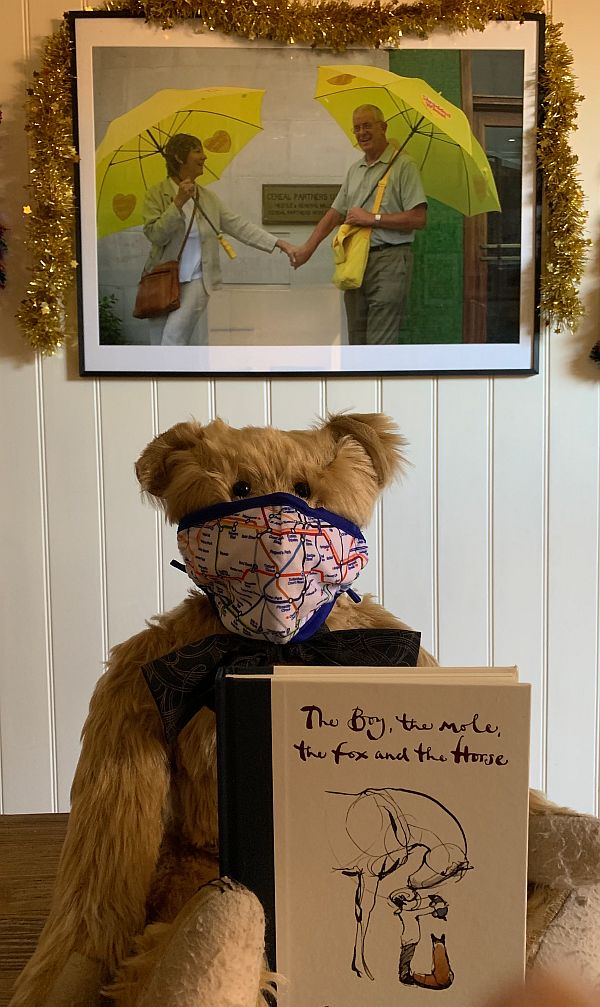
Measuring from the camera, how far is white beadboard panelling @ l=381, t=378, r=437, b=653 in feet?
4.95

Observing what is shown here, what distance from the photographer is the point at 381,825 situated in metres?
0.46

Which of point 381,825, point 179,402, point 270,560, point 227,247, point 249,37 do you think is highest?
point 249,37

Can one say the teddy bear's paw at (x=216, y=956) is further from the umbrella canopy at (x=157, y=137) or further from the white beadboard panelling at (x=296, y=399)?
the umbrella canopy at (x=157, y=137)

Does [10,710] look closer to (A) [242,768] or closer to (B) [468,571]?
(B) [468,571]

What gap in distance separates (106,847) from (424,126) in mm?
1357

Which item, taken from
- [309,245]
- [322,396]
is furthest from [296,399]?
[309,245]

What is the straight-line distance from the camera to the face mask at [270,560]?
0.59m

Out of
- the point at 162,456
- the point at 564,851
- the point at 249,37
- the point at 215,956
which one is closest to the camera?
the point at 215,956

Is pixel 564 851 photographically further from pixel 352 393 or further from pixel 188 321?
pixel 188 321

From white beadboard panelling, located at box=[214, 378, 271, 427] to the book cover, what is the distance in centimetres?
107

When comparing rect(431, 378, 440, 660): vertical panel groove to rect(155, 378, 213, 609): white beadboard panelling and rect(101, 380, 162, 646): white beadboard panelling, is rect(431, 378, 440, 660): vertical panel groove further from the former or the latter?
rect(101, 380, 162, 646): white beadboard panelling

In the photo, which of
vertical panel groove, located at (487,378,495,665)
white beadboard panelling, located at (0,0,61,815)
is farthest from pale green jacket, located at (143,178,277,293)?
vertical panel groove, located at (487,378,495,665)

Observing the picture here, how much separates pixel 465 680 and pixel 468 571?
1.12 metres

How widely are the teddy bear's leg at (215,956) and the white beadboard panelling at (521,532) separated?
1169 mm
